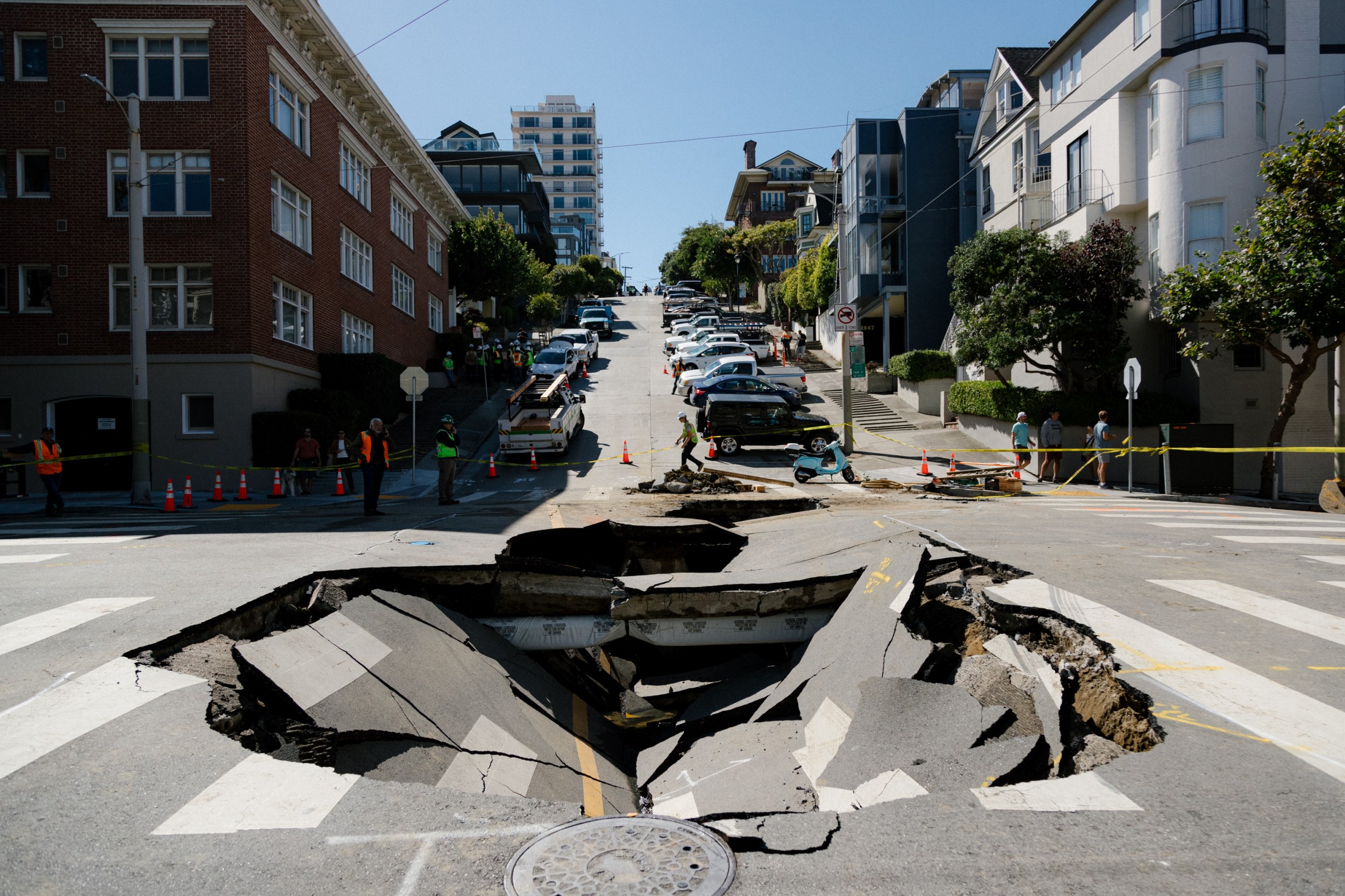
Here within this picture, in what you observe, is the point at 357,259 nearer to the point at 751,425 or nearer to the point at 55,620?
the point at 751,425

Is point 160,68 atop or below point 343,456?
atop

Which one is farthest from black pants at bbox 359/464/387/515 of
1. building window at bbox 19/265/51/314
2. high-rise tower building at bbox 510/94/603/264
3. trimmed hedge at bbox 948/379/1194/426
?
high-rise tower building at bbox 510/94/603/264

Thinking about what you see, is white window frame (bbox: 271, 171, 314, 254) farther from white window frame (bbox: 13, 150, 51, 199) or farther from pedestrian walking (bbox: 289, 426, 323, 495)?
pedestrian walking (bbox: 289, 426, 323, 495)

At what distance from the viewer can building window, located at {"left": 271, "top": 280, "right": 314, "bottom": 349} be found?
24.8 meters

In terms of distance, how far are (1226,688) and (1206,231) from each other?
913 inches

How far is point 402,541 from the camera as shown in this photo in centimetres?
957

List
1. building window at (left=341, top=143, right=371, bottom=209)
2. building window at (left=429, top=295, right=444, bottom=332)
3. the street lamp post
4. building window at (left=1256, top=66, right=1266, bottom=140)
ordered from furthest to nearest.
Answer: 1. building window at (left=429, top=295, right=444, bottom=332)
2. building window at (left=341, top=143, right=371, bottom=209)
3. building window at (left=1256, top=66, right=1266, bottom=140)
4. the street lamp post

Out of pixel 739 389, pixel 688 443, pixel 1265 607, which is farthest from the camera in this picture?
pixel 739 389

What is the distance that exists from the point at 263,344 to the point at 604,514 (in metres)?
14.8

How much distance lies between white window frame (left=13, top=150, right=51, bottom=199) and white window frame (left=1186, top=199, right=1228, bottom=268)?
2984 centimetres

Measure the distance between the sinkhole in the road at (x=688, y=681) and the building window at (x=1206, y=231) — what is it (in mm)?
20514

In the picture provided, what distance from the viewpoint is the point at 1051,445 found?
77.6 ft

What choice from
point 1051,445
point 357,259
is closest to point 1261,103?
point 1051,445

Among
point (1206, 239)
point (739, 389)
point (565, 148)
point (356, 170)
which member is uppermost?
point (565, 148)
